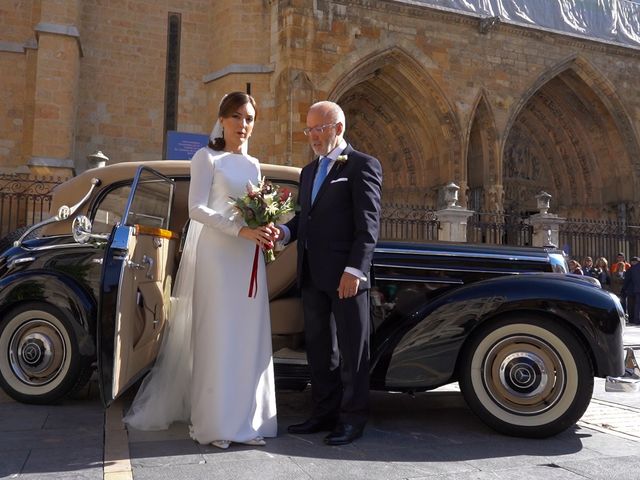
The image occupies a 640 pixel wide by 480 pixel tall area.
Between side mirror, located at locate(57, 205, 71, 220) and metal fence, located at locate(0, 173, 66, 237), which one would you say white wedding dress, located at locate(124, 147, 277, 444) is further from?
metal fence, located at locate(0, 173, 66, 237)

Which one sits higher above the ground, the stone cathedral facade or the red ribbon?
the stone cathedral facade

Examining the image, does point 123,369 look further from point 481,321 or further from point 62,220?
point 481,321

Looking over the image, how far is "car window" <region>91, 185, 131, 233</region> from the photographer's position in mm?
4641

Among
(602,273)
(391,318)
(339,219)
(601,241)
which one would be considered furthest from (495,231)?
(339,219)

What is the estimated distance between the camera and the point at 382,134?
19125mm

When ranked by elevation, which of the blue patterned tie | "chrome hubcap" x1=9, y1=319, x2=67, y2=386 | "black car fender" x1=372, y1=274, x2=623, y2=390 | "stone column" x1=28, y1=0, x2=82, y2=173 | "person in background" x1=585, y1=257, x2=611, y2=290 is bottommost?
"chrome hubcap" x1=9, y1=319, x2=67, y2=386

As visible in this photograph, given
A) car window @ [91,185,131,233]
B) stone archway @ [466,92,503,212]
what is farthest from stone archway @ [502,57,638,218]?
car window @ [91,185,131,233]

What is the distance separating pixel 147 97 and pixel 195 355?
14552 millimetres

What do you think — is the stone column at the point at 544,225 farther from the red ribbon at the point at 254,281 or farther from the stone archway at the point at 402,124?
the red ribbon at the point at 254,281

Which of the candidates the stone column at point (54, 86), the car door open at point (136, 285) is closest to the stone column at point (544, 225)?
the stone column at point (54, 86)

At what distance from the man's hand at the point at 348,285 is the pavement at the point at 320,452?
86 cm

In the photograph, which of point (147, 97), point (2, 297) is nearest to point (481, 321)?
point (2, 297)

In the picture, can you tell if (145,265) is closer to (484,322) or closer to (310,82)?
(484,322)

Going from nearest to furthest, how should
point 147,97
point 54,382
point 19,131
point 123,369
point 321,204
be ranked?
point 123,369 < point 321,204 < point 54,382 < point 19,131 < point 147,97
